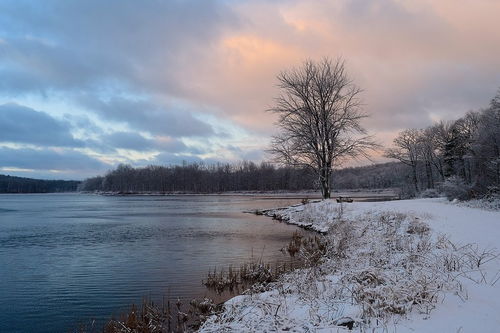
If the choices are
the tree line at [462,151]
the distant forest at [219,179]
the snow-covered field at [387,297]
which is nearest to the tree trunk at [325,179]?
the tree line at [462,151]

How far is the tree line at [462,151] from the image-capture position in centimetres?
3169

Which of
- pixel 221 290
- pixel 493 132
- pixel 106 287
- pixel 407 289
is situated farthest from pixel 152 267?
pixel 493 132

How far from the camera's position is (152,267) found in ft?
44.9

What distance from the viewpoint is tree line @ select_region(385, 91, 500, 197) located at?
31.7m

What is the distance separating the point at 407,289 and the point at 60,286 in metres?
9.63

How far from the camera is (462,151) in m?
55.4

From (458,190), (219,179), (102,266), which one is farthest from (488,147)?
(219,179)

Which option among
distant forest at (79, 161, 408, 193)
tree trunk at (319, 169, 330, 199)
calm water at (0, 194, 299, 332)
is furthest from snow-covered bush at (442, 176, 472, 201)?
distant forest at (79, 161, 408, 193)

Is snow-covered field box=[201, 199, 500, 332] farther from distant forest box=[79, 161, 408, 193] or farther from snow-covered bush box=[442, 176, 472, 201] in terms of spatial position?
distant forest box=[79, 161, 408, 193]

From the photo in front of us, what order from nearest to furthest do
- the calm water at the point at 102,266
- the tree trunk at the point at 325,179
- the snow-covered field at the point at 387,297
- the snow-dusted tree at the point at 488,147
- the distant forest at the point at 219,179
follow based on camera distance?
the snow-covered field at the point at 387,297, the calm water at the point at 102,266, the snow-dusted tree at the point at 488,147, the tree trunk at the point at 325,179, the distant forest at the point at 219,179

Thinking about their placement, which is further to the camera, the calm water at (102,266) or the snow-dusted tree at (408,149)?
the snow-dusted tree at (408,149)

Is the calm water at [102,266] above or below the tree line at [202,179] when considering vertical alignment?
below

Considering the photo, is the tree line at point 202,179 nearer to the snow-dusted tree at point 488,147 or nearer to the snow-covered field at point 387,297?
the snow-dusted tree at point 488,147

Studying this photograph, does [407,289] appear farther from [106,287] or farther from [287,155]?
[287,155]
